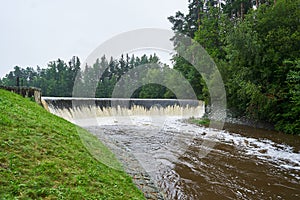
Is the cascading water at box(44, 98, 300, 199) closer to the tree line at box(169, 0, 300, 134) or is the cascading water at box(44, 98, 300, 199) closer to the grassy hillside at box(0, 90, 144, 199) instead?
the grassy hillside at box(0, 90, 144, 199)

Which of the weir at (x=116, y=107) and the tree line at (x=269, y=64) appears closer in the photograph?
the tree line at (x=269, y=64)

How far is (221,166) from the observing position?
5.68 m

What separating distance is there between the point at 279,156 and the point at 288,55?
6358 mm

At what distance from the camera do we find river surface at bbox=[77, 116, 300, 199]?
13.8ft

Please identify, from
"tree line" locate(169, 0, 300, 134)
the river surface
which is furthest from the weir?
the river surface

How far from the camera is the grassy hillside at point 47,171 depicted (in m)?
2.43

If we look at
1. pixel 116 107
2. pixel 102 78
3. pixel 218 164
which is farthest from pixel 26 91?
pixel 102 78

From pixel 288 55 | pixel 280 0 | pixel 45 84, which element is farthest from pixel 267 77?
pixel 45 84

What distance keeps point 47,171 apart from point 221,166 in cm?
437

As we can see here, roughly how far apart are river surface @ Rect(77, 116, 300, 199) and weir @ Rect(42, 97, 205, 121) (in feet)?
21.1

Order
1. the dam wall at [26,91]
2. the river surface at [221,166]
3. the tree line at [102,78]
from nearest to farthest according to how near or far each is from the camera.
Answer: the river surface at [221,166] → the dam wall at [26,91] → the tree line at [102,78]

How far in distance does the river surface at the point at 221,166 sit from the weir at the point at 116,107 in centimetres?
642

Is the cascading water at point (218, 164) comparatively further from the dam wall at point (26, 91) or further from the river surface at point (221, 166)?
the dam wall at point (26, 91)

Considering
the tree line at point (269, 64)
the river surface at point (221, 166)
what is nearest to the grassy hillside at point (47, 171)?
the river surface at point (221, 166)
